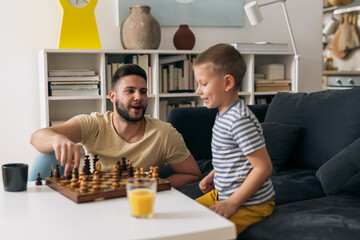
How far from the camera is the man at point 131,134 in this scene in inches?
75.7

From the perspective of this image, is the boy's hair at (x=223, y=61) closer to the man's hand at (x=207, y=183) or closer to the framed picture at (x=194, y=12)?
the man's hand at (x=207, y=183)

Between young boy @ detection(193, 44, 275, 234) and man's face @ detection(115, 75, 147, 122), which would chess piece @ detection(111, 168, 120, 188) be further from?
man's face @ detection(115, 75, 147, 122)

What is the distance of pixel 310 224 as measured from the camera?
1521mm

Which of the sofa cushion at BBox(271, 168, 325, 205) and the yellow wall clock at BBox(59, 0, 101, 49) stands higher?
the yellow wall clock at BBox(59, 0, 101, 49)

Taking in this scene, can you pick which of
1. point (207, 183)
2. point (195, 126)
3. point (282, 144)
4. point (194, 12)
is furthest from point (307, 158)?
point (194, 12)

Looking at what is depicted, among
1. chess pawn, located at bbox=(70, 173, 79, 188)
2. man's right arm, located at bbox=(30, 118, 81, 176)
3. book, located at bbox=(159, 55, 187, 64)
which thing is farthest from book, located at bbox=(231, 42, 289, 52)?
chess pawn, located at bbox=(70, 173, 79, 188)

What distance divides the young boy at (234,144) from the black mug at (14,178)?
608 millimetres

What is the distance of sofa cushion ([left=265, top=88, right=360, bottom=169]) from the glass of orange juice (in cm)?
147

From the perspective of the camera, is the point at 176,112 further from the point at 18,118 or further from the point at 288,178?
the point at 18,118

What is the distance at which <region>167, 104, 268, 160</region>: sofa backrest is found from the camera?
2629 mm

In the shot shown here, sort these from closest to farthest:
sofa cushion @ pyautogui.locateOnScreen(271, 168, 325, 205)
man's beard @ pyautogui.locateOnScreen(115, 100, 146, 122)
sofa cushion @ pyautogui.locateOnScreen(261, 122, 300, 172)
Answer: man's beard @ pyautogui.locateOnScreen(115, 100, 146, 122)
sofa cushion @ pyautogui.locateOnScreen(271, 168, 325, 205)
sofa cushion @ pyautogui.locateOnScreen(261, 122, 300, 172)

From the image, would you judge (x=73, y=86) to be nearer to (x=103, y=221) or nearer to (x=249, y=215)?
(x=249, y=215)

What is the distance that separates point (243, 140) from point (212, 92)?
0.64 feet

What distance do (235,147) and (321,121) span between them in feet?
3.64
